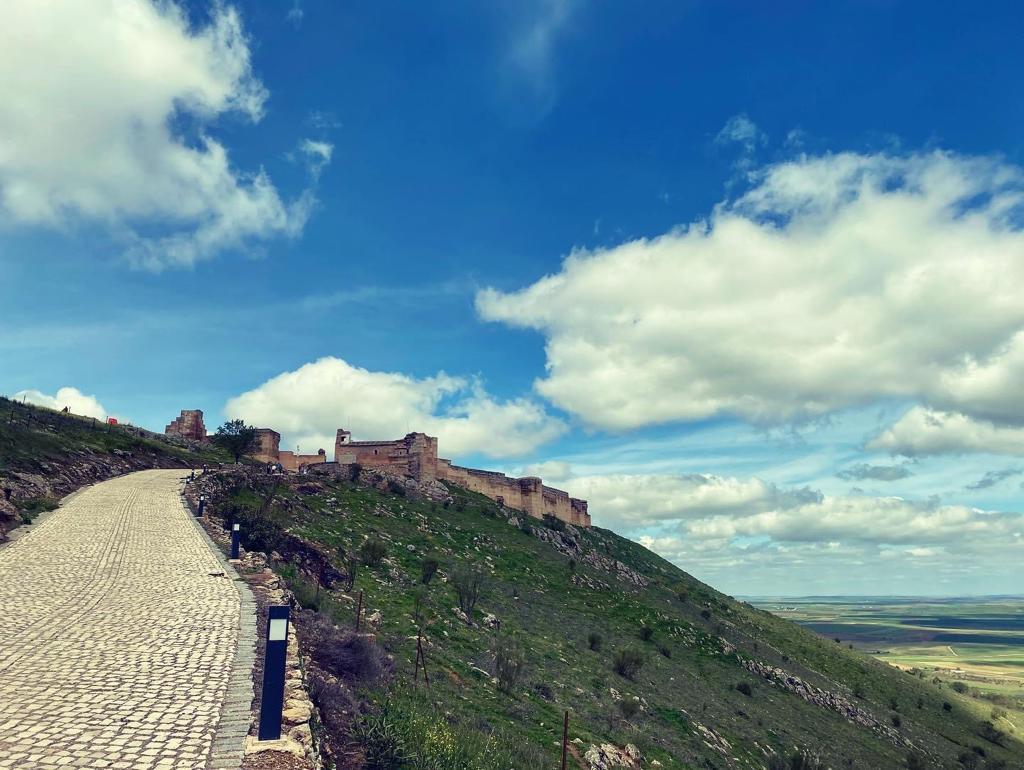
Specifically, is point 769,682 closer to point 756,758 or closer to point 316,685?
point 756,758

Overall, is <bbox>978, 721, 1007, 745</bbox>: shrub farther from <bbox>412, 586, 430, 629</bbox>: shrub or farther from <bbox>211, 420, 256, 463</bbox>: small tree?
<bbox>211, 420, 256, 463</bbox>: small tree

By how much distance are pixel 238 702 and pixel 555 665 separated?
16484 mm

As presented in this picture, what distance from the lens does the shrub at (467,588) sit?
25.6 metres

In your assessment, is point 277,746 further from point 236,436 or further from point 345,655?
point 236,436

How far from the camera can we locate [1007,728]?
66062mm

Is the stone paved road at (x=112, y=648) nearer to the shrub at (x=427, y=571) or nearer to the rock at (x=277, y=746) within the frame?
the rock at (x=277, y=746)

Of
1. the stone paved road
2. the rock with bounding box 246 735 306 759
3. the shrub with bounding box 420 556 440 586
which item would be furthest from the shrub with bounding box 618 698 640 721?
the rock with bounding box 246 735 306 759

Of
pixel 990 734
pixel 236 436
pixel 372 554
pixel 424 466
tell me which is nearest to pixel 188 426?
pixel 236 436

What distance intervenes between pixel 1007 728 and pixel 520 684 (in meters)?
77.0

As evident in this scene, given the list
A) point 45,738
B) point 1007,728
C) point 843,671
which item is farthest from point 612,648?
point 1007,728

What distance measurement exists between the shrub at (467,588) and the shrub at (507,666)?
13.6 ft

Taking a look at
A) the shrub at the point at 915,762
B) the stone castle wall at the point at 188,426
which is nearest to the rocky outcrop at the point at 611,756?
the shrub at the point at 915,762

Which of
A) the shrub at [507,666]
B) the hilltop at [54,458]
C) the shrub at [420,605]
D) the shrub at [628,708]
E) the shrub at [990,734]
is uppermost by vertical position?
the hilltop at [54,458]

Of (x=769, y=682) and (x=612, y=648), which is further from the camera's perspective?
(x=769, y=682)
